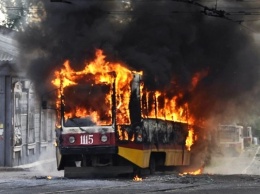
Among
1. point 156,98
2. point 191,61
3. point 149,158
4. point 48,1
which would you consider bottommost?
point 149,158

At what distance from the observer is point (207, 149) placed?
A: 26.7 meters

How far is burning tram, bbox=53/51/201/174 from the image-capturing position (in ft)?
63.6

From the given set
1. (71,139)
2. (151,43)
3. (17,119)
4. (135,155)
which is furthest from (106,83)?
(17,119)

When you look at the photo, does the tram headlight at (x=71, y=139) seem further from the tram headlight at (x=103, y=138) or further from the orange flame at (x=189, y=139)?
the orange flame at (x=189, y=139)

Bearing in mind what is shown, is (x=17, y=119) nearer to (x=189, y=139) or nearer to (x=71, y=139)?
(x=189, y=139)

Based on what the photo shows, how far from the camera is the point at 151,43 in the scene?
69.5ft

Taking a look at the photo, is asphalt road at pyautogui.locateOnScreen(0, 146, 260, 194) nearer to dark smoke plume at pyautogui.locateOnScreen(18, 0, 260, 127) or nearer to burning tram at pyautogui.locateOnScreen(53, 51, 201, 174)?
burning tram at pyautogui.locateOnScreen(53, 51, 201, 174)

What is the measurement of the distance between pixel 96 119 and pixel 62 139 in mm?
1207

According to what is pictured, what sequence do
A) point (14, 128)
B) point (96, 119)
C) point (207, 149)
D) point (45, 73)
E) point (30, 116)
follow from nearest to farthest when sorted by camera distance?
point (96, 119) → point (45, 73) → point (207, 149) → point (14, 128) → point (30, 116)

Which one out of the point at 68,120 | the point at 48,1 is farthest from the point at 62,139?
the point at 48,1

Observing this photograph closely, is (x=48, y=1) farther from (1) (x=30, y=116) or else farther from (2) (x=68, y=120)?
(1) (x=30, y=116)

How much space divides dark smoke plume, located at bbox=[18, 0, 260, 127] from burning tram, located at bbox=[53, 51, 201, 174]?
0.55 m

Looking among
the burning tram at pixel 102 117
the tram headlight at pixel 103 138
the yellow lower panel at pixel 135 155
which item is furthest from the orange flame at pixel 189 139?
the tram headlight at pixel 103 138

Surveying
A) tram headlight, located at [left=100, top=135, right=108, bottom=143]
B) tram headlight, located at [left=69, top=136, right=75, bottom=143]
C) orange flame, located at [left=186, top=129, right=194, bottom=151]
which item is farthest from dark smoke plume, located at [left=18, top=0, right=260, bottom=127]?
tram headlight, located at [left=100, top=135, right=108, bottom=143]
